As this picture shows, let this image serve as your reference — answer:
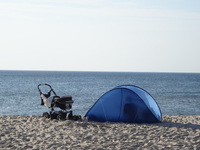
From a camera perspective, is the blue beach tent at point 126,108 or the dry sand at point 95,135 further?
the blue beach tent at point 126,108

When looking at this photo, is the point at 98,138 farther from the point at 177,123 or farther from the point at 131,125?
the point at 177,123

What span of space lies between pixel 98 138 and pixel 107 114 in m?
3.45

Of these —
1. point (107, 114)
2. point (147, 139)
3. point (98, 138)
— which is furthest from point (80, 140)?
point (107, 114)

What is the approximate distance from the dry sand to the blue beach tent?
632 mm

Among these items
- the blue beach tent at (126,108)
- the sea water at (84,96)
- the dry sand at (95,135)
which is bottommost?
the sea water at (84,96)

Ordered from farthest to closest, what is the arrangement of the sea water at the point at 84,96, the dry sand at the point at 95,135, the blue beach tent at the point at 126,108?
1. the sea water at the point at 84,96
2. the blue beach tent at the point at 126,108
3. the dry sand at the point at 95,135

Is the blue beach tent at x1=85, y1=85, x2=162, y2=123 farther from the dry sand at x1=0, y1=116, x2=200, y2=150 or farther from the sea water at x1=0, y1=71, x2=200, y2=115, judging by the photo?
the sea water at x1=0, y1=71, x2=200, y2=115

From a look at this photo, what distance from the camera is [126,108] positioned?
1372 cm

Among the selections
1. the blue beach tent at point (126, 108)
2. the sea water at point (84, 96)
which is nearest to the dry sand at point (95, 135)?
the blue beach tent at point (126, 108)

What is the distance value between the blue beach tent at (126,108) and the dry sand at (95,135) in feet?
2.07

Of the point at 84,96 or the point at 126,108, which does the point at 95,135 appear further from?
the point at 84,96

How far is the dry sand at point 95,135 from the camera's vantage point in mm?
9633

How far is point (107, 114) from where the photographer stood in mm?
13883

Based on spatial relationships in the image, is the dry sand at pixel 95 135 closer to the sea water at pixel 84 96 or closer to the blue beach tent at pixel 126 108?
the blue beach tent at pixel 126 108
